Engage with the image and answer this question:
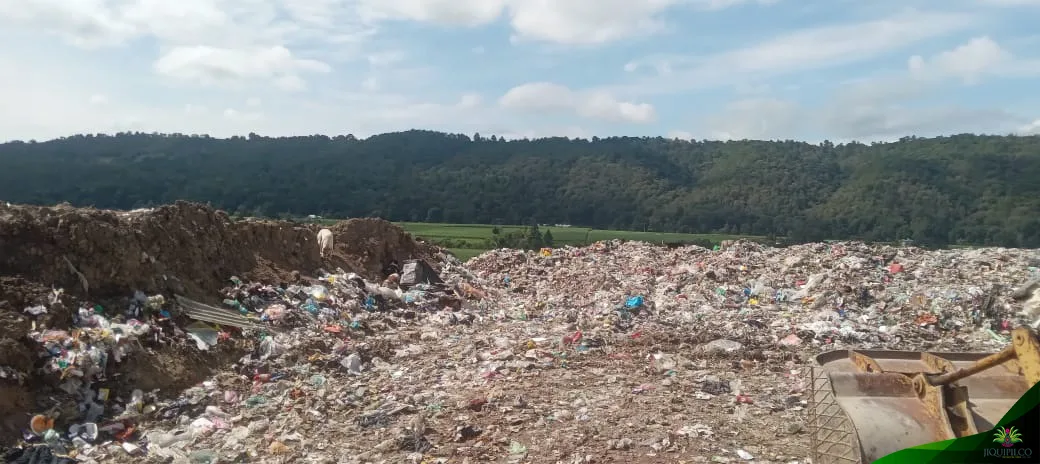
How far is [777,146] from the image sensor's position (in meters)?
58.5

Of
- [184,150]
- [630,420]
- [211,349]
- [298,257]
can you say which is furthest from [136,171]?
[630,420]

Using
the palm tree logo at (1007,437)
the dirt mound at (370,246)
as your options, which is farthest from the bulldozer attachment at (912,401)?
the dirt mound at (370,246)

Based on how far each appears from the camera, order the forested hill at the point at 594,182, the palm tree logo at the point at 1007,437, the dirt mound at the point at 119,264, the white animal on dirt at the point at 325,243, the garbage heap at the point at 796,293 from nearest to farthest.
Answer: the palm tree logo at the point at 1007,437
the dirt mound at the point at 119,264
the garbage heap at the point at 796,293
the white animal on dirt at the point at 325,243
the forested hill at the point at 594,182

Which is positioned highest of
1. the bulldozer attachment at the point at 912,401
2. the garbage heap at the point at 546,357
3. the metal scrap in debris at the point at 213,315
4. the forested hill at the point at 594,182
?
the forested hill at the point at 594,182

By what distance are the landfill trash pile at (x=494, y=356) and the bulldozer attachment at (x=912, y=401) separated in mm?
1496

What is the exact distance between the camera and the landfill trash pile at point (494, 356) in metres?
4.77

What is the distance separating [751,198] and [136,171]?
45.9 metres

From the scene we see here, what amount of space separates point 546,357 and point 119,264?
15.9 ft

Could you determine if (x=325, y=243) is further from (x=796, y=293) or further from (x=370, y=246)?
(x=796, y=293)

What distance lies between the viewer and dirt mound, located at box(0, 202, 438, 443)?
5.52 m

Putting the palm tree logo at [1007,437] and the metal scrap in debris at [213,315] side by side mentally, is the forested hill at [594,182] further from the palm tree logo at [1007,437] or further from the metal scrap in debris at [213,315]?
the palm tree logo at [1007,437]

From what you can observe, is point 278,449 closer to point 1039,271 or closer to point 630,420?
point 630,420

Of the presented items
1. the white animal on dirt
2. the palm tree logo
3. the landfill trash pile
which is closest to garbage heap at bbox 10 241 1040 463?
the landfill trash pile

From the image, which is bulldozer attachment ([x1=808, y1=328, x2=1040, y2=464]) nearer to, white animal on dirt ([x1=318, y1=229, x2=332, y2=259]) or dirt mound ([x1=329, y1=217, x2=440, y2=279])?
white animal on dirt ([x1=318, y1=229, x2=332, y2=259])
